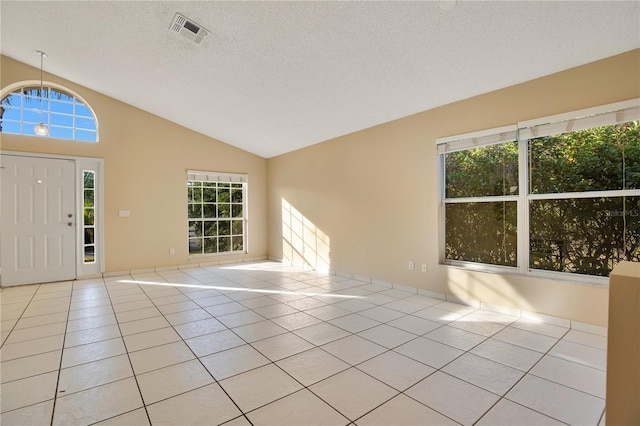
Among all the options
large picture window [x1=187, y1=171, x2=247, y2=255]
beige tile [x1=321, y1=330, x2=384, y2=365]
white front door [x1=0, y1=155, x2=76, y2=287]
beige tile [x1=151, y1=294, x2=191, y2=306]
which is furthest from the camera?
large picture window [x1=187, y1=171, x2=247, y2=255]

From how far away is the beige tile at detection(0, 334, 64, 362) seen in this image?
2.44 m

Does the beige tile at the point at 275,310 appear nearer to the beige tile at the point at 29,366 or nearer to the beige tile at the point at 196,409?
the beige tile at the point at 196,409

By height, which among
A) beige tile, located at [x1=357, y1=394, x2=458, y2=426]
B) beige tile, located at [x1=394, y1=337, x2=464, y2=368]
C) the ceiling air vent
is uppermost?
the ceiling air vent

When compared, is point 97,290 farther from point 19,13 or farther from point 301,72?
point 301,72

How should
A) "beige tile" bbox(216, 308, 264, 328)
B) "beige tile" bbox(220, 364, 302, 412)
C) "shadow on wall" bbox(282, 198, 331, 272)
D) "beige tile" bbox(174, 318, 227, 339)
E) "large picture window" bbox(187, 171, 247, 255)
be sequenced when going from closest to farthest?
"beige tile" bbox(220, 364, 302, 412) → "beige tile" bbox(174, 318, 227, 339) → "beige tile" bbox(216, 308, 264, 328) → "shadow on wall" bbox(282, 198, 331, 272) → "large picture window" bbox(187, 171, 247, 255)

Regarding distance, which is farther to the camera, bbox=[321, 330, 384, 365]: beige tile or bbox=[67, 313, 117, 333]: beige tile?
bbox=[67, 313, 117, 333]: beige tile

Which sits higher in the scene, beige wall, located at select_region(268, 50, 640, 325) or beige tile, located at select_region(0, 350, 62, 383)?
beige wall, located at select_region(268, 50, 640, 325)

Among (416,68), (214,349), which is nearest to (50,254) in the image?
(214,349)

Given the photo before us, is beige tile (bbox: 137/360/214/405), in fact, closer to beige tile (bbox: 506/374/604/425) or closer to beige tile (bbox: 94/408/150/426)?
beige tile (bbox: 94/408/150/426)

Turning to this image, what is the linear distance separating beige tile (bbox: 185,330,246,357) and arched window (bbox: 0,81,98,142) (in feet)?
14.8

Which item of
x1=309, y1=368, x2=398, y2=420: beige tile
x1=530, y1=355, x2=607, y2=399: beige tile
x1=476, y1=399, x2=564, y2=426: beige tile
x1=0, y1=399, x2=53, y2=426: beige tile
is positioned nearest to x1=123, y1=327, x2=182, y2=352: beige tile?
x1=0, y1=399, x2=53, y2=426: beige tile

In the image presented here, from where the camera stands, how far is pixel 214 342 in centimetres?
267

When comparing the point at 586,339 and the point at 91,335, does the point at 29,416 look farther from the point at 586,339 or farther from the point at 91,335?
the point at 586,339

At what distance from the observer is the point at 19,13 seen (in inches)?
135
